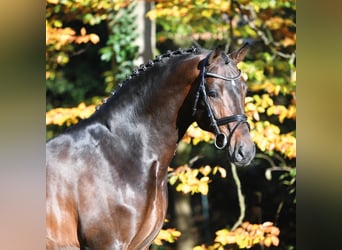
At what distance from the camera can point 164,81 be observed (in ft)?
10.6

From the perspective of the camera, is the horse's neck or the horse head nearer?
the horse head

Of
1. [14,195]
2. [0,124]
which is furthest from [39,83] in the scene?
[14,195]

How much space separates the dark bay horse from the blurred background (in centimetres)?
220

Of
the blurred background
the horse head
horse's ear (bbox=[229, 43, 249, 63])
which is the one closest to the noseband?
the horse head

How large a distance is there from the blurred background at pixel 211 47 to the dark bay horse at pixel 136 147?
2.20m

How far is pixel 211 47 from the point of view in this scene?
702 cm

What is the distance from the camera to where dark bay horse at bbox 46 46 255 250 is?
304 cm

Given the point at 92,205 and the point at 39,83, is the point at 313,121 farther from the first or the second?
the point at 92,205

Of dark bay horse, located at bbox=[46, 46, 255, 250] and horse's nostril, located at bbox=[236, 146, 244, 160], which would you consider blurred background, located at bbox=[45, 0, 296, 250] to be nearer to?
dark bay horse, located at bbox=[46, 46, 255, 250]

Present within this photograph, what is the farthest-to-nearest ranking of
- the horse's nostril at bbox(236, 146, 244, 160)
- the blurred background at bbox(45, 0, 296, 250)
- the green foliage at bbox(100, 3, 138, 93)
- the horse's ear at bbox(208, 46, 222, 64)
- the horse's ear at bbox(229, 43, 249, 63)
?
1. the green foliage at bbox(100, 3, 138, 93)
2. the blurred background at bbox(45, 0, 296, 250)
3. the horse's ear at bbox(229, 43, 249, 63)
4. the horse's ear at bbox(208, 46, 222, 64)
5. the horse's nostril at bbox(236, 146, 244, 160)

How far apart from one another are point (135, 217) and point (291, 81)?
3838 mm

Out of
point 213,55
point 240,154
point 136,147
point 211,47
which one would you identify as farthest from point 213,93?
point 211,47

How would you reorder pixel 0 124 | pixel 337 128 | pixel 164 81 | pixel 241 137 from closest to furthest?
pixel 0 124, pixel 337 128, pixel 241 137, pixel 164 81

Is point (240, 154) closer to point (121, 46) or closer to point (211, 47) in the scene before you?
point (121, 46)
